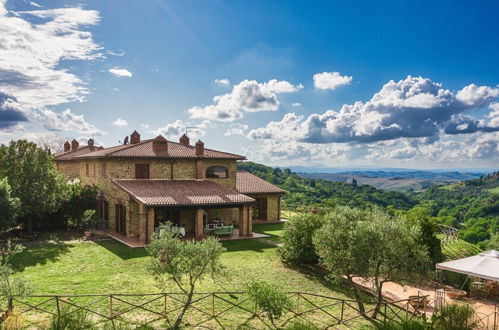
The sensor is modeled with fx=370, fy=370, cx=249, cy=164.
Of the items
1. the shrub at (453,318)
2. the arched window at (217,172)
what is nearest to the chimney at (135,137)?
the arched window at (217,172)

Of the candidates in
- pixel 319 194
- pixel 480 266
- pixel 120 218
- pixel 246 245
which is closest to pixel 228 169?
pixel 246 245

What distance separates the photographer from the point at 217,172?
29500 millimetres

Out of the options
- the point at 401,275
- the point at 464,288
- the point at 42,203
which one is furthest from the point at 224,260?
the point at 42,203

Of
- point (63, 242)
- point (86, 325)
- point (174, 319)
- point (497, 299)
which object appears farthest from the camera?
point (63, 242)

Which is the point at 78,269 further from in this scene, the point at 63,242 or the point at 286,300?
the point at 286,300

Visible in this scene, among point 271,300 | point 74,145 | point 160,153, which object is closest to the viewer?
point 271,300

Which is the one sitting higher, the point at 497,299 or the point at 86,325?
the point at 86,325

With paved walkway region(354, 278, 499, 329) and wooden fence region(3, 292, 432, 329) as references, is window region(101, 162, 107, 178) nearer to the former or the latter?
wooden fence region(3, 292, 432, 329)

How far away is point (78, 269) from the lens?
16734 mm

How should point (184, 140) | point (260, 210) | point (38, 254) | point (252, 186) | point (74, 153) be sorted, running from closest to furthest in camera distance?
point (38, 254), point (184, 140), point (260, 210), point (252, 186), point (74, 153)

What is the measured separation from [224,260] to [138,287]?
18.3 feet

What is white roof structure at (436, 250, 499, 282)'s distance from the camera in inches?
513

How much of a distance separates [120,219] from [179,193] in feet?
15.1

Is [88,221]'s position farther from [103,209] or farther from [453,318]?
[453,318]
